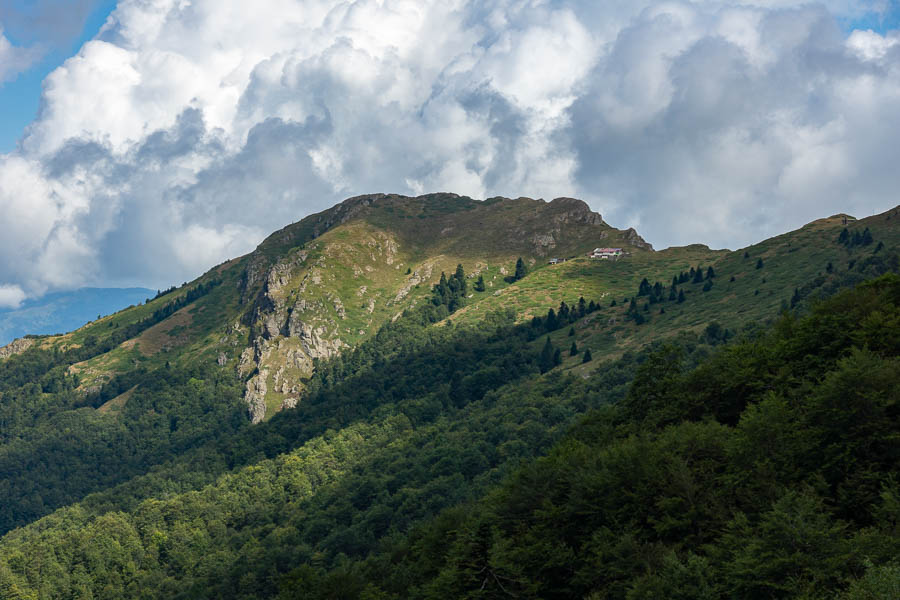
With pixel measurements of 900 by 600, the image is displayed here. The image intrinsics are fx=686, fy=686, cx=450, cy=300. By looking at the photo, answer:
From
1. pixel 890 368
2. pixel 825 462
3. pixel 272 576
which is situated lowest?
pixel 272 576

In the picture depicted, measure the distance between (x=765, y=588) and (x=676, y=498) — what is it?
14.7 m

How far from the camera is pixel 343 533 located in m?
172

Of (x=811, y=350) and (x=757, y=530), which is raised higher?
(x=811, y=350)

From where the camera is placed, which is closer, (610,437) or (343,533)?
(610,437)

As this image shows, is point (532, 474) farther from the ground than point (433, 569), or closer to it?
farther from the ground

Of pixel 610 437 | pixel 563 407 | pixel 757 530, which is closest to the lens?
pixel 757 530

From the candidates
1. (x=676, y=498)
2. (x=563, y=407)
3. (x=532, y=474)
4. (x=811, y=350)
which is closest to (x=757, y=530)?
(x=676, y=498)

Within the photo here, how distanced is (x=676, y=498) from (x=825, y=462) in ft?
40.2

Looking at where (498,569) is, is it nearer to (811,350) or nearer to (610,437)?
(610,437)

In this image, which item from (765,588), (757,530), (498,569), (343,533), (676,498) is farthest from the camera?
(343,533)

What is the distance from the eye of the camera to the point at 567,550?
64.8 meters

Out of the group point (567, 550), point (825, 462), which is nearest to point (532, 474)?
point (567, 550)

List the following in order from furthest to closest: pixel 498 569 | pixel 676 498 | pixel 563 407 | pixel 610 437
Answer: pixel 563 407 → pixel 610 437 → pixel 498 569 → pixel 676 498

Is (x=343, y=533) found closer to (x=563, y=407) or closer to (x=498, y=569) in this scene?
(x=563, y=407)
